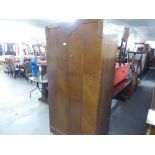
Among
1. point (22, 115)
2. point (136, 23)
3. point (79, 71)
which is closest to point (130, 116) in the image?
point (79, 71)

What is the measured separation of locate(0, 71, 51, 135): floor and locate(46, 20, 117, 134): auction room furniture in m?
0.70

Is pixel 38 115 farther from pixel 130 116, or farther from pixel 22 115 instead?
pixel 130 116

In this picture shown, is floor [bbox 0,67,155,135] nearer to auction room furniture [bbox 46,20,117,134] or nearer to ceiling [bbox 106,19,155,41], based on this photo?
auction room furniture [bbox 46,20,117,134]

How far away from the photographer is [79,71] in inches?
75.4

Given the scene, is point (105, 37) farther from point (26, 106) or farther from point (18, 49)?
point (18, 49)

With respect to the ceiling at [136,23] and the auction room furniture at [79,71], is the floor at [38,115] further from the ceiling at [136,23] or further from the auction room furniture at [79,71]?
the ceiling at [136,23]

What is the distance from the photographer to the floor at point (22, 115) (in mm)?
2707

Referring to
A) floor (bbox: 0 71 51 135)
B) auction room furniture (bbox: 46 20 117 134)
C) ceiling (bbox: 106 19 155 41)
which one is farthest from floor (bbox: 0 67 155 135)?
ceiling (bbox: 106 19 155 41)

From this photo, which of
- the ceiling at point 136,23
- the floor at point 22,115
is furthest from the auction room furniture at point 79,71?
the ceiling at point 136,23

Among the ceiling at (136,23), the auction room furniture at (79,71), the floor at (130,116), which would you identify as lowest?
the floor at (130,116)

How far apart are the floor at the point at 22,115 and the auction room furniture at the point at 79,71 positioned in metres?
0.70

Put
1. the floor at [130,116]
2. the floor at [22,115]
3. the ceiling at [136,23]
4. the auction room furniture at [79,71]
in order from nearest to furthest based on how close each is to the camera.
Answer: the auction room furniture at [79,71], the floor at [22,115], the floor at [130,116], the ceiling at [136,23]

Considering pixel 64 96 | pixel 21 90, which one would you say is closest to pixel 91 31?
pixel 64 96
